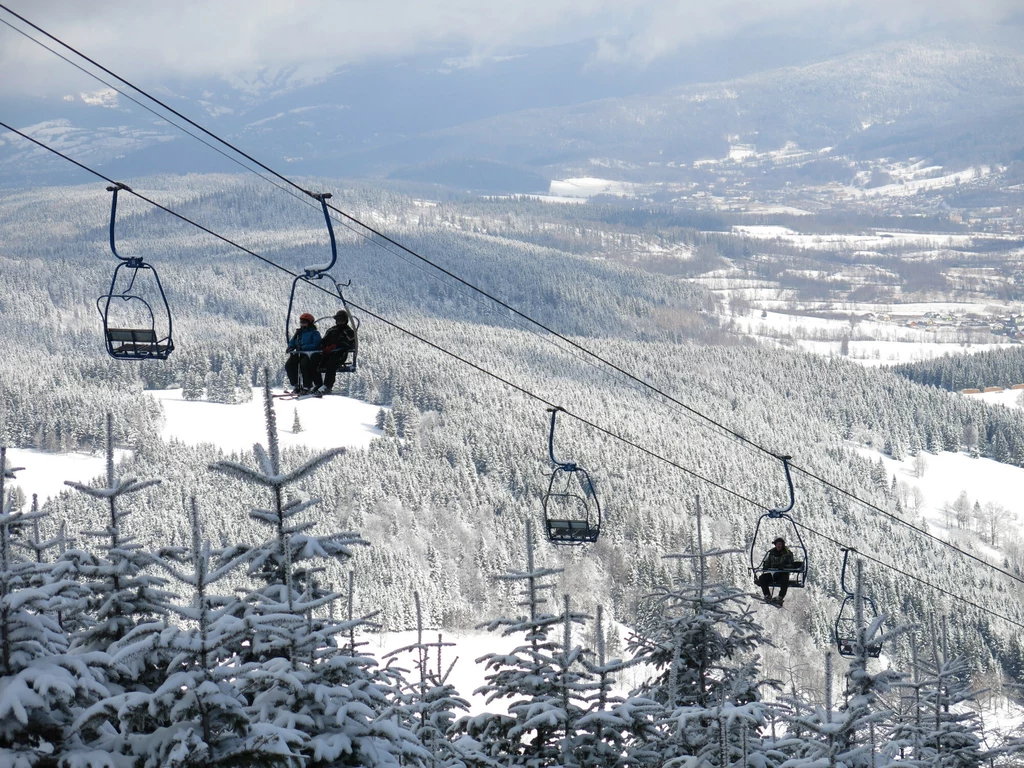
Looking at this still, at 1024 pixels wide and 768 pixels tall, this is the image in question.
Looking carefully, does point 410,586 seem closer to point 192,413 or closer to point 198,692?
point 192,413

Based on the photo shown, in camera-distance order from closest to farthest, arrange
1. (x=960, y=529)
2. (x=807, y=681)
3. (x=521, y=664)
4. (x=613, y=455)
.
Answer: (x=521, y=664) → (x=807, y=681) → (x=960, y=529) → (x=613, y=455)

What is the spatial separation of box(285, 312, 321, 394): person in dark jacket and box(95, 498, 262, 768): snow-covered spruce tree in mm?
5144

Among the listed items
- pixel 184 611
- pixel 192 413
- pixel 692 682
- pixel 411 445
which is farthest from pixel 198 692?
pixel 192 413

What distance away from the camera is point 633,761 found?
18469 millimetres

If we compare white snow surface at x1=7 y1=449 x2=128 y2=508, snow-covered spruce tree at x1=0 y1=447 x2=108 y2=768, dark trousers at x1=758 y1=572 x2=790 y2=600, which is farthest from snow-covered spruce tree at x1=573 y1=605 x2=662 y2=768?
white snow surface at x1=7 y1=449 x2=128 y2=508

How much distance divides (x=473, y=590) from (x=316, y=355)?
94.9 m

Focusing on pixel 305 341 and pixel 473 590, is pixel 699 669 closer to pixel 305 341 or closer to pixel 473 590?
pixel 305 341

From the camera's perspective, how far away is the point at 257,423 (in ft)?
539

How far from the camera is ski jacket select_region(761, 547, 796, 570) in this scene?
21.0 m

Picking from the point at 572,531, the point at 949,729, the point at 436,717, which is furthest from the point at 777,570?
the point at 436,717

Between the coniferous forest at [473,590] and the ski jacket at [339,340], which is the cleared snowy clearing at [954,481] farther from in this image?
the ski jacket at [339,340]

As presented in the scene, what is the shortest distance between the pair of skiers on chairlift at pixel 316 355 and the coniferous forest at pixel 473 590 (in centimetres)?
93

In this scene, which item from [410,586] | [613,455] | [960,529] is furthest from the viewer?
[613,455]

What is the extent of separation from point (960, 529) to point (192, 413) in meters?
108
